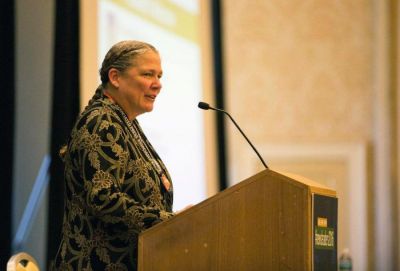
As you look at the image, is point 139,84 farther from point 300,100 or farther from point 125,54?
point 300,100

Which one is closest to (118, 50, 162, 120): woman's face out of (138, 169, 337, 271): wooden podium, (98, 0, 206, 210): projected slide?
(138, 169, 337, 271): wooden podium

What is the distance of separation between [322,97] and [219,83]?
0.98 metres

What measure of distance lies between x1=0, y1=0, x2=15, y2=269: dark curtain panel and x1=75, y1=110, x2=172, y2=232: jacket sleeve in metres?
1.32

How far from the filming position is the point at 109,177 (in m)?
2.14

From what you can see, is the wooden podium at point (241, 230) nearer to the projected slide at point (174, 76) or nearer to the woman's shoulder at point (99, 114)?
the woman's shoulder at point (99, 114)

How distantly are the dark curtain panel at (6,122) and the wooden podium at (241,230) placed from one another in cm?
155

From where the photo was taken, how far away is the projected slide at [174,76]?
165 inches

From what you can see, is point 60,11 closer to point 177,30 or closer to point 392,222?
point 177,30

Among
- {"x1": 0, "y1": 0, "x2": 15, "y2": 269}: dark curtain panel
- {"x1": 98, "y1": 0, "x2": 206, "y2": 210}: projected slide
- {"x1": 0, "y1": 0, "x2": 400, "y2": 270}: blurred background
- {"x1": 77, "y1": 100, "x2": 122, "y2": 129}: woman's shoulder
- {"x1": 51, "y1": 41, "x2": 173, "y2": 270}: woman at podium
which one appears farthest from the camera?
{"x1": 0, "y1": 0, "x2": 400, "y2": 270}: blurred background

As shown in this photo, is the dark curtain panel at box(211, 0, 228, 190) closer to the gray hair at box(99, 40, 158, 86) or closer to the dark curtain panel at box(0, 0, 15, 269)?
the dark curtain panel at box(0, 0, 15, 269)

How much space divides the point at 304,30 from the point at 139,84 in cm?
443

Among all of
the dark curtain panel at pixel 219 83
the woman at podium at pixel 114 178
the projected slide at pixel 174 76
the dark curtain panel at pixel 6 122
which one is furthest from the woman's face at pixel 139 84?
the dark curtain panel at pixel 219 83

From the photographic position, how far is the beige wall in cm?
640

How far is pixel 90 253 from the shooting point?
2.20 m
